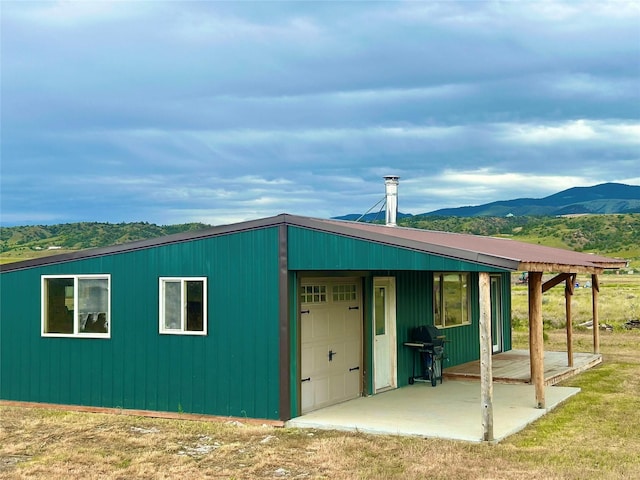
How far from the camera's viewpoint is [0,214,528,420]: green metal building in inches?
422

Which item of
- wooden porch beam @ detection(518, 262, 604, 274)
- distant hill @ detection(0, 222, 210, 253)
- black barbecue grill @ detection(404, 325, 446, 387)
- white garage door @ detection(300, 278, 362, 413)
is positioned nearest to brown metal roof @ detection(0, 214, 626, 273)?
wooden porch beam @ detection(518, 262, 604, 274)

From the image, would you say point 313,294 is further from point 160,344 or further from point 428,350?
point 428,350

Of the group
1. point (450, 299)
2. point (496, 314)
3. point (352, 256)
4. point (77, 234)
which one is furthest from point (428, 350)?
point (77, 234)

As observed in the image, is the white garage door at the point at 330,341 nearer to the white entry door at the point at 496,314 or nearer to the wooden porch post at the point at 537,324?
the wooden porch post at the point at 537,324

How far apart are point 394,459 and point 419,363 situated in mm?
6010

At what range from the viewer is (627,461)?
28.8 feet

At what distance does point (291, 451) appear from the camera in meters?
9.19

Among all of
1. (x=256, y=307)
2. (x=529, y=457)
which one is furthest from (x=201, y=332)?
(x=529, y=457)

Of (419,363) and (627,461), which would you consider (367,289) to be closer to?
(419,363)

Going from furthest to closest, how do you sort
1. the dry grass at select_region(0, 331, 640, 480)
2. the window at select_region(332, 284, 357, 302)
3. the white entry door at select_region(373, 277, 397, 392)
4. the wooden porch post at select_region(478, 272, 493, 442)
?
1. the white entry door at select_region(373, 277, 397, 392)
2. the window at select_region(332, 284, 357, 302)
3. the wooden porch post at select_region(478, 272, 493, 442)
4. the dry grass at select_region(0, 331, 640, 480)

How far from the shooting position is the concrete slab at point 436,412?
33.0 ft

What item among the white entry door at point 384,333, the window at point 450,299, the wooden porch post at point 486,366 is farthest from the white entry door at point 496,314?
the wooden porch post at point 486,366

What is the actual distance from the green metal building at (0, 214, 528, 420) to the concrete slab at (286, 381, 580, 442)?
445 millimetres

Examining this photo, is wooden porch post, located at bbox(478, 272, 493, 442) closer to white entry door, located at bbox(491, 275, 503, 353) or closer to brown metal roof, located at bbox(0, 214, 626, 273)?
Result: brown metal roof, located at bbox(0, 214, 626, 273)
